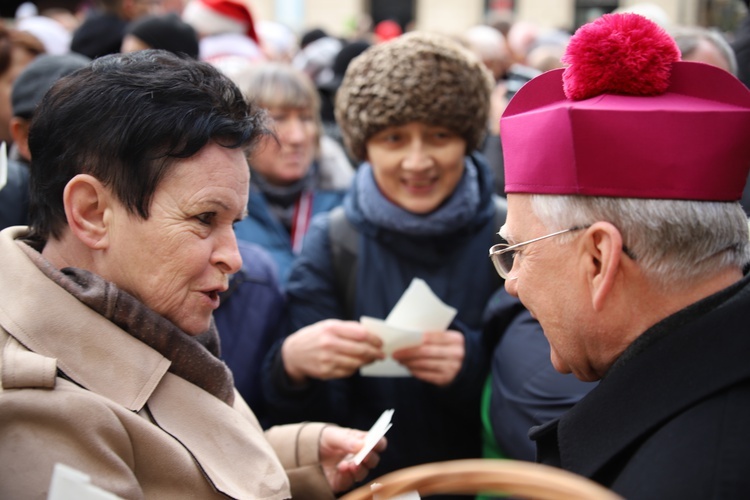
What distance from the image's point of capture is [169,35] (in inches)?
178

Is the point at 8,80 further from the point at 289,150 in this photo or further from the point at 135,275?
the point at 135,275

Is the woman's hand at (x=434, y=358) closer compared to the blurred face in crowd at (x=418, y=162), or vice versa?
the woman's hand at (x=434, y=358)

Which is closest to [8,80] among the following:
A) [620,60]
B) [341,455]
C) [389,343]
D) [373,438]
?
[389,343]

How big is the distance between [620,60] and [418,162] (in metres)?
1.48

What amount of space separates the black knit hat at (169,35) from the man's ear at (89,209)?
9.07 ft

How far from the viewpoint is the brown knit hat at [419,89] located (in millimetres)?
3127

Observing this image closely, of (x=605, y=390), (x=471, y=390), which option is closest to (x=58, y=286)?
(x=605, y=390)

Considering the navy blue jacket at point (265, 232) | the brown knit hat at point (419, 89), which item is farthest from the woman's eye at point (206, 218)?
the navy blue jacket at point (265, 232)

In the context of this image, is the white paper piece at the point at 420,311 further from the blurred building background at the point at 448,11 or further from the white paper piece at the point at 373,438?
the blurred building background at the point at 448,11

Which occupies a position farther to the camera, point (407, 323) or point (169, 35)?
point (169, 35)

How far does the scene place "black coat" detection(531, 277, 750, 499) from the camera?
1.44 m

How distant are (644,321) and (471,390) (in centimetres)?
136

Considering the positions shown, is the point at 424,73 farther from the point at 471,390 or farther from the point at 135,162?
the point at 135,162

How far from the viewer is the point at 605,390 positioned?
1.73 meters
